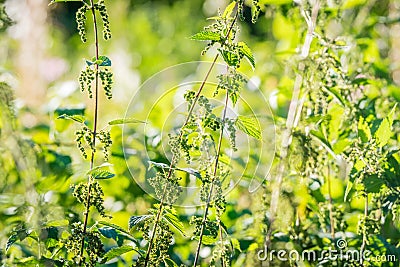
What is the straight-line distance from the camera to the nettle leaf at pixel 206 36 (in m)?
1.01

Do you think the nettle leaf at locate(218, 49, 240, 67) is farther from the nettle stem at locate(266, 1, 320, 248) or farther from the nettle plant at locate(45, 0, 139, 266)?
the nettle stem at locate(266, 1, 320, 248)

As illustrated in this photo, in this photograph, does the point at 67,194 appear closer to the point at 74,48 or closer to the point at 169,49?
the point at 169,49

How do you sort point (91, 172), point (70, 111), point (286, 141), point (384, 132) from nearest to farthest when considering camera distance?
point (91, 172), point (384, 132), point (286, 141), point (70, 111)

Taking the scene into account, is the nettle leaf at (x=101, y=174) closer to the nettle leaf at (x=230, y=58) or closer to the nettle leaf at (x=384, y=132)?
the nettle leaf at (x=230, y=58)

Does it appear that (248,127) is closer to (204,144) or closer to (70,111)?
(204,144)

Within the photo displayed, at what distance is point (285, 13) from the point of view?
5.46ft

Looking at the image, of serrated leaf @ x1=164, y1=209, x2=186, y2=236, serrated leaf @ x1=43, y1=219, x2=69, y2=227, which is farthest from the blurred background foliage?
serrated leaf @ x1=164, y1=209, x2=186, y2=236

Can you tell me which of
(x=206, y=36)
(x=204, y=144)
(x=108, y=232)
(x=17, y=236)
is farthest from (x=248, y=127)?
(x=17, y=236)

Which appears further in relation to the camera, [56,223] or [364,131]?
[364,131]

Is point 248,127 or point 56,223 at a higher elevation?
point 248,127

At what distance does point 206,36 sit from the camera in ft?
3.36

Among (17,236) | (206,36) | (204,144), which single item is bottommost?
(17,236)

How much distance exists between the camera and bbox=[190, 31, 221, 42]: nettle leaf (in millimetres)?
1015

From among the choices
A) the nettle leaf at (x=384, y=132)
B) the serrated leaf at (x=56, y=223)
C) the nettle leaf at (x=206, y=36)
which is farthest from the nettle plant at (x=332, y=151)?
the serrated leaf at (x=56, y=223)
